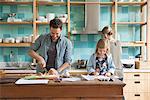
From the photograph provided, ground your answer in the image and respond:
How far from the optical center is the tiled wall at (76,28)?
566 centimetres

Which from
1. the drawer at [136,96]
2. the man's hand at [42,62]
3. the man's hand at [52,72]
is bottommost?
the drawer at [136,96]

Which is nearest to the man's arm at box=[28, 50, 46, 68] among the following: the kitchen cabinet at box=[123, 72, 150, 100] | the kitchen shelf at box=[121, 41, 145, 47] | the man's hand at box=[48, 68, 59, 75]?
the man's hand at box=[48, 68, 59, 75]

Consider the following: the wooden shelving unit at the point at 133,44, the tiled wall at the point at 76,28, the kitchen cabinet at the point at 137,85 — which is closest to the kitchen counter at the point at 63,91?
the kitchen cabinet at the point at 137,85

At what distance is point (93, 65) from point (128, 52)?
2362mm

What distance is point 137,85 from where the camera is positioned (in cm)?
510

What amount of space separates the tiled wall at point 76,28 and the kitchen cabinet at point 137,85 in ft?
2.39

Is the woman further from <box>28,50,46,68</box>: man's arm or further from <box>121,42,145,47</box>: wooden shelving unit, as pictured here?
<box>121,42,145,47</box>: wooden shelving unit

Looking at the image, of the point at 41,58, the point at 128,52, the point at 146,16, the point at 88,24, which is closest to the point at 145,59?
the point at 128,52

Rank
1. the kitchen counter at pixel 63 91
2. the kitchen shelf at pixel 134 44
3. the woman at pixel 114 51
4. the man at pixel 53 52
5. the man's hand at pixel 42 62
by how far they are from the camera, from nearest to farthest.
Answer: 1. the kitchen counter at pixel 63 91
2. the man's hand at pixel 42 62
3. the man at pixel 53 52
4. the woman at pixel 114 51
5. the kitchen shelf at pixel 134 44

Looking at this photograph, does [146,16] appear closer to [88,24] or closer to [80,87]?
[88,24]

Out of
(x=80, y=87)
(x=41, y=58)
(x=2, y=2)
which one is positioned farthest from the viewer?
(x=2, y=2)

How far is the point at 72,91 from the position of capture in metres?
2.64

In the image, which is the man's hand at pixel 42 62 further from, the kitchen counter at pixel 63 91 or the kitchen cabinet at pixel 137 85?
the kitchen cabinet at pixel 137 85

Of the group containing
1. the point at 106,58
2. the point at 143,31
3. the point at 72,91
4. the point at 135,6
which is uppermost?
the point at 135,6
